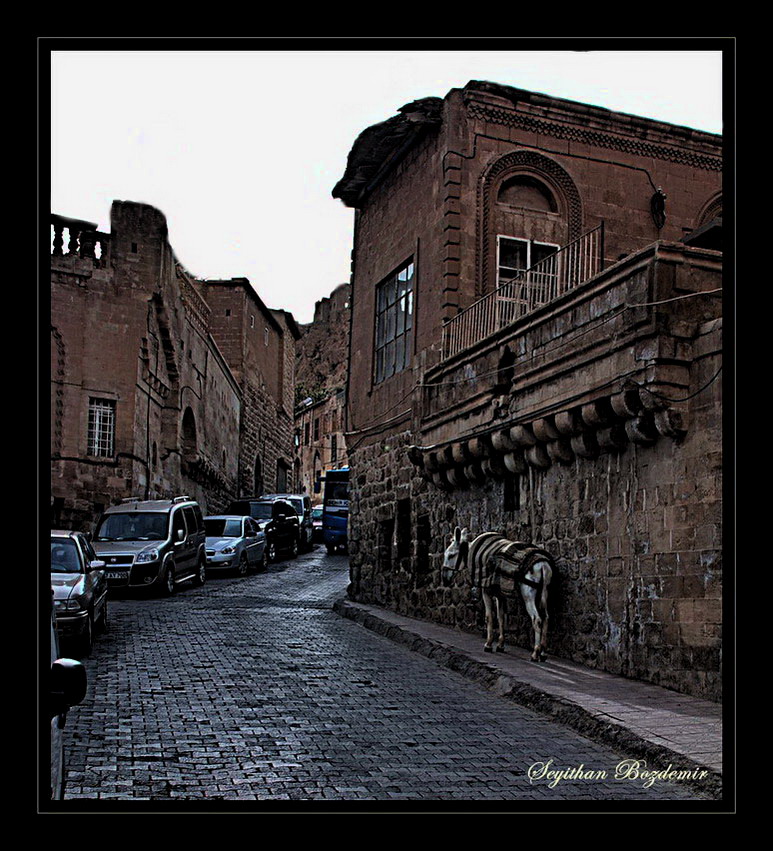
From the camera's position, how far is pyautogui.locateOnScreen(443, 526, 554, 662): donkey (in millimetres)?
11852

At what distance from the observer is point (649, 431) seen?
10.3 meters

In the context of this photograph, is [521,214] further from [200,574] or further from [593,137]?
[200,574]

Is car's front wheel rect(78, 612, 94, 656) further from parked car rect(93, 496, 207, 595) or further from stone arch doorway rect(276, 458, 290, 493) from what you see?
stone arch doorway rect(276, 458, 290, 493)

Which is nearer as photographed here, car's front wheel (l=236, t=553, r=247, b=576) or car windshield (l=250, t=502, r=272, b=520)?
car's front wheel (l=236, t=553, r=247, b=576)

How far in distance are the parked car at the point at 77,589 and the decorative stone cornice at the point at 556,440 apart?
17.5ft

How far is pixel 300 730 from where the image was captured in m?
8.37

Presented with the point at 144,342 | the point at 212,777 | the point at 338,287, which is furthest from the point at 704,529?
the point at 338,287

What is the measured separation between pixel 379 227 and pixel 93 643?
35.5ft

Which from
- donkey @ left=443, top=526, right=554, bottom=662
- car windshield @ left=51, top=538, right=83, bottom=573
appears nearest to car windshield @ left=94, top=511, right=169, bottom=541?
car windshield @ left=51, top=538, right=83, bottom=573

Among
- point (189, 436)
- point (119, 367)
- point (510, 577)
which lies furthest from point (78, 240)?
point (510, 577)

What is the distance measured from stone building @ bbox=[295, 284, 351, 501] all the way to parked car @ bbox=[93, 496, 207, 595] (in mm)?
53377

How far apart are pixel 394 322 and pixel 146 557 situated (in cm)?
668

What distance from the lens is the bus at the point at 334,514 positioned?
37.8m
